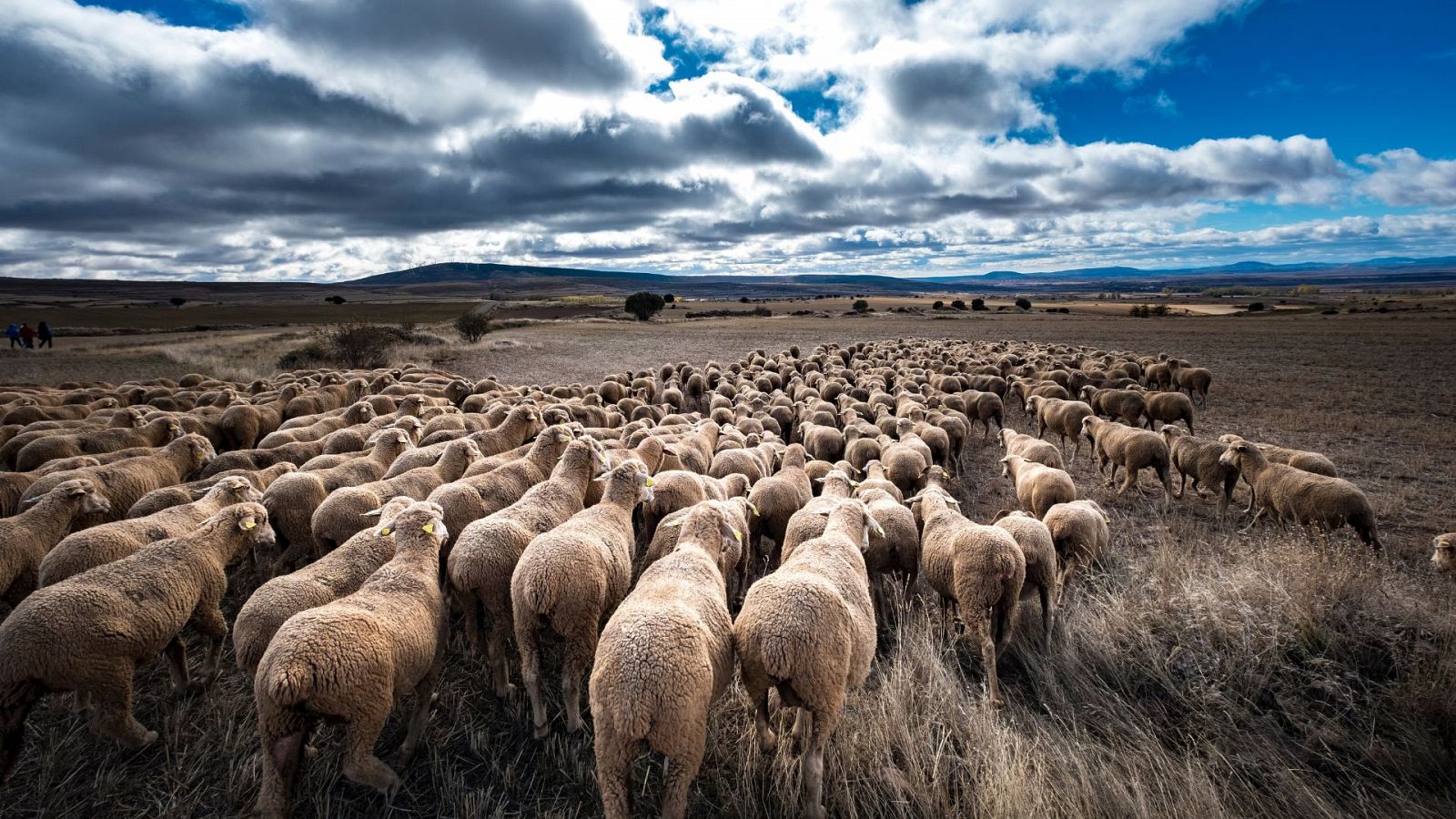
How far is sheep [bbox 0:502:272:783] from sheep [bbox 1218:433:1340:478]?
13.5 m

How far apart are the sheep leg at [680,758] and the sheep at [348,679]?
191 centimetres

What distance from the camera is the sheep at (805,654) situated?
380 centimetres

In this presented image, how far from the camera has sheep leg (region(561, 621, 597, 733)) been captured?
4.55 m

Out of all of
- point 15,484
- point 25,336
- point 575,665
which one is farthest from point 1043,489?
point 25,336

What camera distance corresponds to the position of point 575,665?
15.2 ft

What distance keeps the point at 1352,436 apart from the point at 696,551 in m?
18.0

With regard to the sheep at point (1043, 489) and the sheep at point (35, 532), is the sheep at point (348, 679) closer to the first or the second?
the sheep at point (35, 532)

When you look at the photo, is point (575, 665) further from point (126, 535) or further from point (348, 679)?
point (126, 535)

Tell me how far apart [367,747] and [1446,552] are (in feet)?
34.2

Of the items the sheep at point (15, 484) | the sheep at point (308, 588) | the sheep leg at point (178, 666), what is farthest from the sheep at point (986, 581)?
the sheep at point (15, 484)

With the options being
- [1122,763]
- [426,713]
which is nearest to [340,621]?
[426,713]

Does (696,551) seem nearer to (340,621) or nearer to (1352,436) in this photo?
(340,621)

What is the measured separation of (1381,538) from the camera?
27.6 ft

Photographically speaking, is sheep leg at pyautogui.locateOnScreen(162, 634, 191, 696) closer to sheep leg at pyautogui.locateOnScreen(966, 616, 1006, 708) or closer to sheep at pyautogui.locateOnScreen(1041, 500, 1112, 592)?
sheep leg at pyautogui.locateOnScreen(966, 616, 1006, 708)
